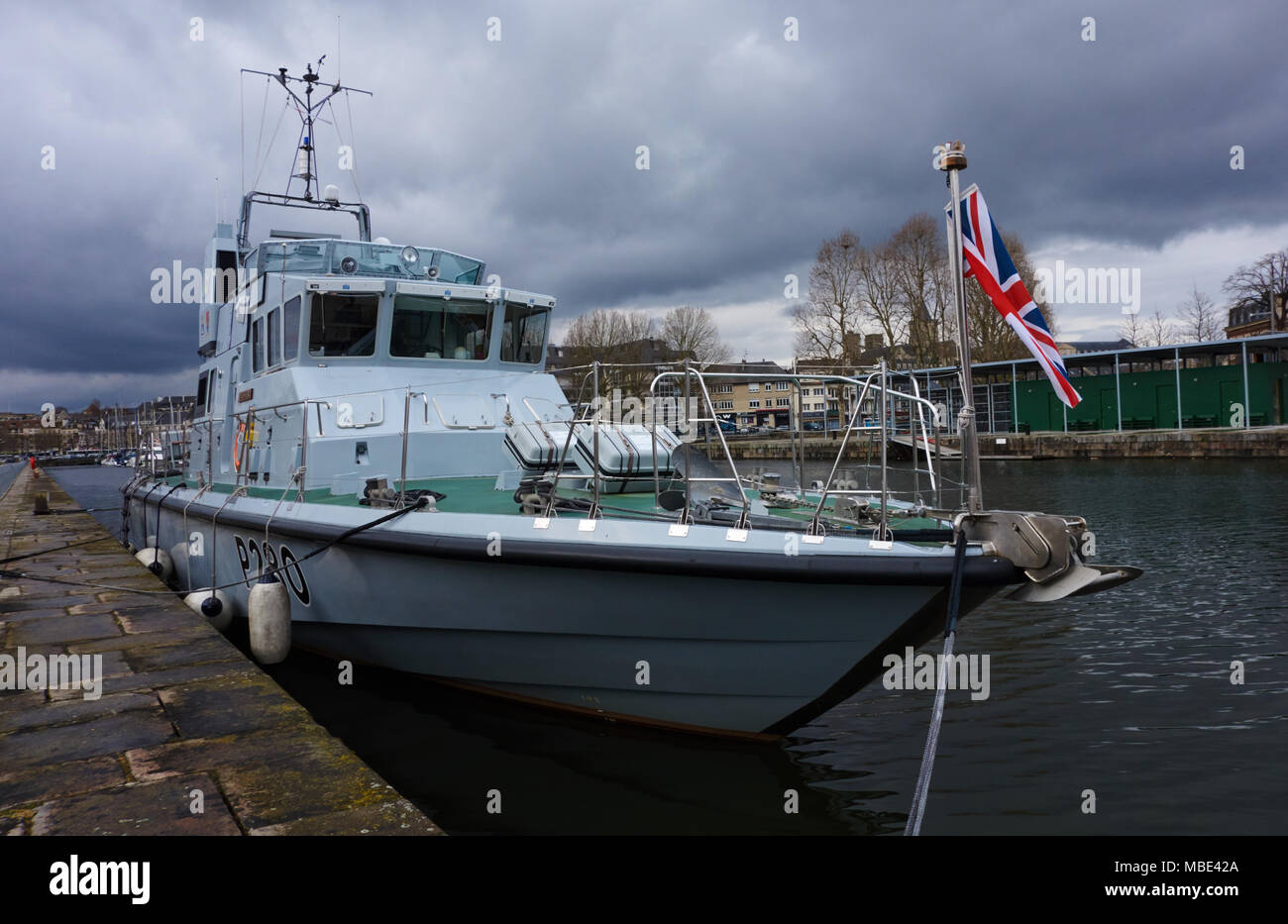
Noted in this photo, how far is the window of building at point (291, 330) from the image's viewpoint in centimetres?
705

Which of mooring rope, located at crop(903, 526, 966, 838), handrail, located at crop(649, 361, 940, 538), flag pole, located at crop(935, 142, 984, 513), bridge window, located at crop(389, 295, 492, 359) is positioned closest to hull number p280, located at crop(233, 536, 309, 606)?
bridge window, located at crop(389, 295, 492, 359)

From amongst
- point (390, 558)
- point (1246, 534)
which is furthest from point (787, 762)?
point (1246, 534)

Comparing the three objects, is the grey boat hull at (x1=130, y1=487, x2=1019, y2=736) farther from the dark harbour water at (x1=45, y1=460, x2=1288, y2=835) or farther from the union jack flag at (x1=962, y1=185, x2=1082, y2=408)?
the union jack flag at (x1=962, y1=185, x2=1082, y2=408)

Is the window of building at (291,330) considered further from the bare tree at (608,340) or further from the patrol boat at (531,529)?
the bare tree at (608,340)

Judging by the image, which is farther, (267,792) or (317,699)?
(317,699)

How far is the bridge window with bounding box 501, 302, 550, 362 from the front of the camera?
7695mm

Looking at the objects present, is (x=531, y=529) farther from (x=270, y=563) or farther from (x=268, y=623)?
(x=270, y=563)

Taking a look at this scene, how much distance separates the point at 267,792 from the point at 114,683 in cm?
205

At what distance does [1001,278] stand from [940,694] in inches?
69.8

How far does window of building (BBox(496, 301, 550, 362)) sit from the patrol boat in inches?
0.8

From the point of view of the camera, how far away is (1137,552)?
11.1m

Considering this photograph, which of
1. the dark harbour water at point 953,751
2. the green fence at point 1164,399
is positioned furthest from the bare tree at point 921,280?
the dark harbour water at point 953,751
